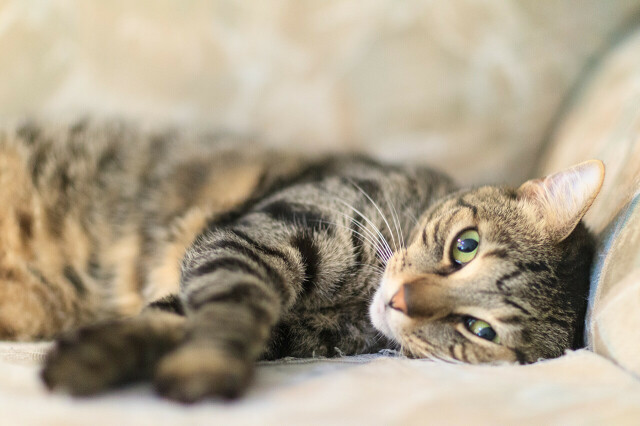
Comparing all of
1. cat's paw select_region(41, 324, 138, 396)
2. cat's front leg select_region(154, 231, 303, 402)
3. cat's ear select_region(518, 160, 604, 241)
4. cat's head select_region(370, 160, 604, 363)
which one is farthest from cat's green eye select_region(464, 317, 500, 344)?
cat's paw select_region(41, 324, 138, 396)

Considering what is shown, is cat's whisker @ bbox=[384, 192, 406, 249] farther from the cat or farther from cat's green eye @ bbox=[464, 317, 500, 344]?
cat's green eye @ bbox=[464, 317, 500, 344]

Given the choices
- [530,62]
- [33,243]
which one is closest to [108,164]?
[33,243]

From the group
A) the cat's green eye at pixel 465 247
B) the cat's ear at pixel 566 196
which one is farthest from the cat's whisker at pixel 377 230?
the cat's ear at pixel 566 196

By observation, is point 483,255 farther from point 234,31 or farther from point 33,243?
point 33,243

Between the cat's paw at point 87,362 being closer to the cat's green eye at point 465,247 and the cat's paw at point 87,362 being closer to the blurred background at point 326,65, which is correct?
the cat's green eye at point 465,247

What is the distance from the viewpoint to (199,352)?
2.27 ft

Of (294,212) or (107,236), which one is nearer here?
(294,212)

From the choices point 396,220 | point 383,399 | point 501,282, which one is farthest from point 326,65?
point 383,399

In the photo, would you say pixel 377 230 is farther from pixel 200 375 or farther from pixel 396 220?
pixel 200 375

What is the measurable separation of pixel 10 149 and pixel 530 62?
5.08ft

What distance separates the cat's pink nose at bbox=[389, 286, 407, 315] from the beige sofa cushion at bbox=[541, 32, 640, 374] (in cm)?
34

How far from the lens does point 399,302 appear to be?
0.98m

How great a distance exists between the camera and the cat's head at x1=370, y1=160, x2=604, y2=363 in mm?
928

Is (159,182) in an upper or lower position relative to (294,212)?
upper
